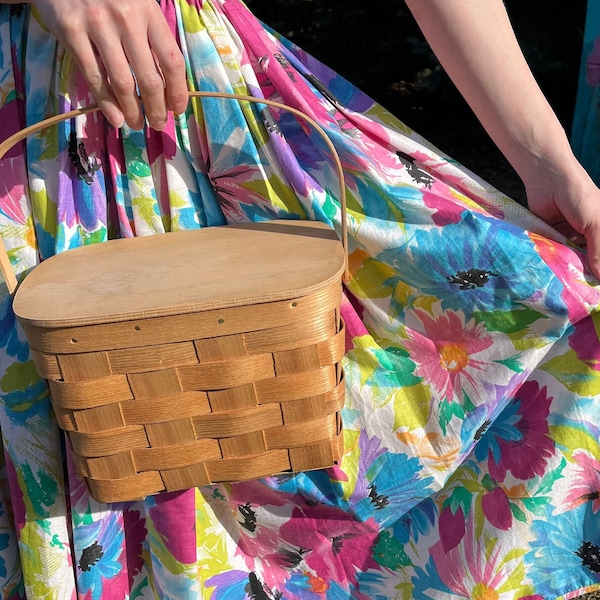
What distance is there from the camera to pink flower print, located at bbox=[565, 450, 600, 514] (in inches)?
36.5

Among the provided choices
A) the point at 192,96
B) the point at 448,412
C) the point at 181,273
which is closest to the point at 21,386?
the point at 181,273

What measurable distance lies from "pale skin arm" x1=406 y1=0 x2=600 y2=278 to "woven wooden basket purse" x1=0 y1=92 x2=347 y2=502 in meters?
0.21

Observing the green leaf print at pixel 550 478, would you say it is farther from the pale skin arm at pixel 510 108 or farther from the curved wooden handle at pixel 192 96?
the curved wooden handle at pixel 192 96

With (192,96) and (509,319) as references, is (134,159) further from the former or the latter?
(509,319)

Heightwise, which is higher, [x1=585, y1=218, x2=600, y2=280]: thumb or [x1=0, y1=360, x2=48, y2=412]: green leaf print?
[x1=585, y1=218, x2=600, y2=280]: thumb

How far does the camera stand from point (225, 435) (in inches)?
32.3

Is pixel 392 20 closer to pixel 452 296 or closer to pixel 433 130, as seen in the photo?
pixel 433 130

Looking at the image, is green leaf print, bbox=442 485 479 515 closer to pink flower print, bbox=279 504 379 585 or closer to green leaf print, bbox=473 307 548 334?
pink flower print, bbox=279 504 379 585

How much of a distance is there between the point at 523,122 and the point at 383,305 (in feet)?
0.92

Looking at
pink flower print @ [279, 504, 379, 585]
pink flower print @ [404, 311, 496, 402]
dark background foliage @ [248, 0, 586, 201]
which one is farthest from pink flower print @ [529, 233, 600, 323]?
dark background foliage @ [248, 0, 586, 201]

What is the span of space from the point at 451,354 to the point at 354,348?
12 centimetres

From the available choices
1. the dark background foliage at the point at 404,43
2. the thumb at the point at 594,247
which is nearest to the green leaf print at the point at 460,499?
the thumb at the point at 594,247

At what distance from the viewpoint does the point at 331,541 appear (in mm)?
1024

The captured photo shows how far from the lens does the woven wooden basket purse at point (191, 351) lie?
0.75 m
